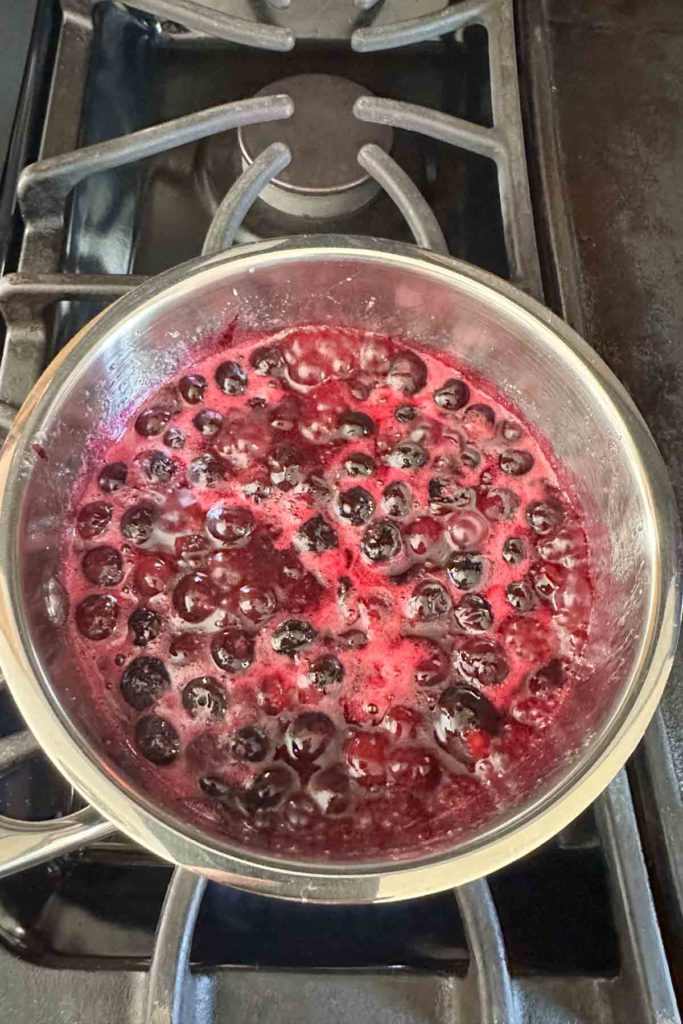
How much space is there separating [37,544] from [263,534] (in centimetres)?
17

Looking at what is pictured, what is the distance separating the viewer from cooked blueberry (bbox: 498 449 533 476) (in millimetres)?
691

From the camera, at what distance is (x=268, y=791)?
569 mm

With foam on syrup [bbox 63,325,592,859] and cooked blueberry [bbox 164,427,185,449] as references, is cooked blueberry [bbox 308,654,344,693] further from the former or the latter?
cooked blueberry [bbox 164,427,185,449]

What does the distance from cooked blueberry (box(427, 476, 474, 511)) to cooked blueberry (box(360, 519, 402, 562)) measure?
1.8 inches

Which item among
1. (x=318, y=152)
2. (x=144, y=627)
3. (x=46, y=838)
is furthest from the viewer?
(x=318, y=152)

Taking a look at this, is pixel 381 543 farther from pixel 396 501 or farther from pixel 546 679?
pixel 546 679

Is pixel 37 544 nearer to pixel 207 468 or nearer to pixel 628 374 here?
pixel 207 468

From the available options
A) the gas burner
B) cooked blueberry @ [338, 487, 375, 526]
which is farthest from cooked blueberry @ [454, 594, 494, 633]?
the gas burner

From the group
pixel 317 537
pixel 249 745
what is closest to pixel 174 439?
pixel 317 537

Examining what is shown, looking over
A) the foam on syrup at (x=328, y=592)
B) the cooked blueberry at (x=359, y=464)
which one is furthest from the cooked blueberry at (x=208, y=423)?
the cooked blueberry at (x=359, y=464)

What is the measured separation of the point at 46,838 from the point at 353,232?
56 centimetres

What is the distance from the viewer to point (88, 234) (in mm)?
746

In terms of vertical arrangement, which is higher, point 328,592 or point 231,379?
point 231,379

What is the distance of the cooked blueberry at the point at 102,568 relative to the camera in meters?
0.63
